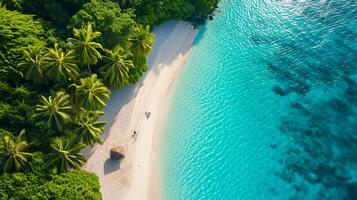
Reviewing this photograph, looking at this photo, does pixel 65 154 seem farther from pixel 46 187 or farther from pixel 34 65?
pixel 34 65

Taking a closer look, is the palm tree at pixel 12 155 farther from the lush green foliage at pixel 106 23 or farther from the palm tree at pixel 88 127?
the lush green foliage at pixel 106 23

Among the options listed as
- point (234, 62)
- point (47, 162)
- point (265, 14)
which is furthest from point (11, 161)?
point (265, 14)

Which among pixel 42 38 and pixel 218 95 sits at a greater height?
pixel 42 38

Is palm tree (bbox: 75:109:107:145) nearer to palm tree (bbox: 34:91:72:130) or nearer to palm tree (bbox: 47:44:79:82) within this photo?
palm tree (bbox: 34:91:72:130)

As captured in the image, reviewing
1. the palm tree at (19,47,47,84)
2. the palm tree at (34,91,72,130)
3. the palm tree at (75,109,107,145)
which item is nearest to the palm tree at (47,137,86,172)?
the palm tree at (75,109,107,145)

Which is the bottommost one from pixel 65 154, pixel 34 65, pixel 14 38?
pixel 65 154

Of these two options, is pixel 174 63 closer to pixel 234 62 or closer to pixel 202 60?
pixel 202 60

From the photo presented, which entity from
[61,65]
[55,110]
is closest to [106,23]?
[61,65]
